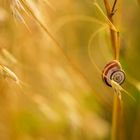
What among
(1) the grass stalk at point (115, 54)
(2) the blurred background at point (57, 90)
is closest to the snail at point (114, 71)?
(1) the grass stalk at point (115, 54)

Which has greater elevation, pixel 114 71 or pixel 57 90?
pixel 57 90

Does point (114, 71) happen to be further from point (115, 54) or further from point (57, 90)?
point (57, 90)

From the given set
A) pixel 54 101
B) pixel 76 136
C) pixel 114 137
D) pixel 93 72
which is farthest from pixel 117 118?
pixel 93 72

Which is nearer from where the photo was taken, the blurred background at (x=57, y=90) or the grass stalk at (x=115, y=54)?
the grass stalk at (x=115, y=54)

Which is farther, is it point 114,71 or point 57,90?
point 57,90

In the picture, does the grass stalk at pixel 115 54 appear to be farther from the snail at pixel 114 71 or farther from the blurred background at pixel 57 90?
the blurred background at pixel 57 90

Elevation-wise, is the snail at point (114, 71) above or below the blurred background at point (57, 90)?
below

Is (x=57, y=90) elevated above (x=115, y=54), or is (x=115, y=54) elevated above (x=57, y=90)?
(x=57, y=90)

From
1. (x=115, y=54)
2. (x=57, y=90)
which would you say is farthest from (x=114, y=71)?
(x=57, y=90)

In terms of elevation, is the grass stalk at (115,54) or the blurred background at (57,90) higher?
the blurred background at (57,90)

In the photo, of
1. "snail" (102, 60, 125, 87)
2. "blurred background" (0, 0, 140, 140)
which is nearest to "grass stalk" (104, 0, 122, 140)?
"snail" (102, 60, 125, 87)

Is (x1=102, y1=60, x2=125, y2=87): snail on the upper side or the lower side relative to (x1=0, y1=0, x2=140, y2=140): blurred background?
lower

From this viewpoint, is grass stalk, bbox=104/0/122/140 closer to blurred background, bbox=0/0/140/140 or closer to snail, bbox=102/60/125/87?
snail, bbox=102/60/125/87
